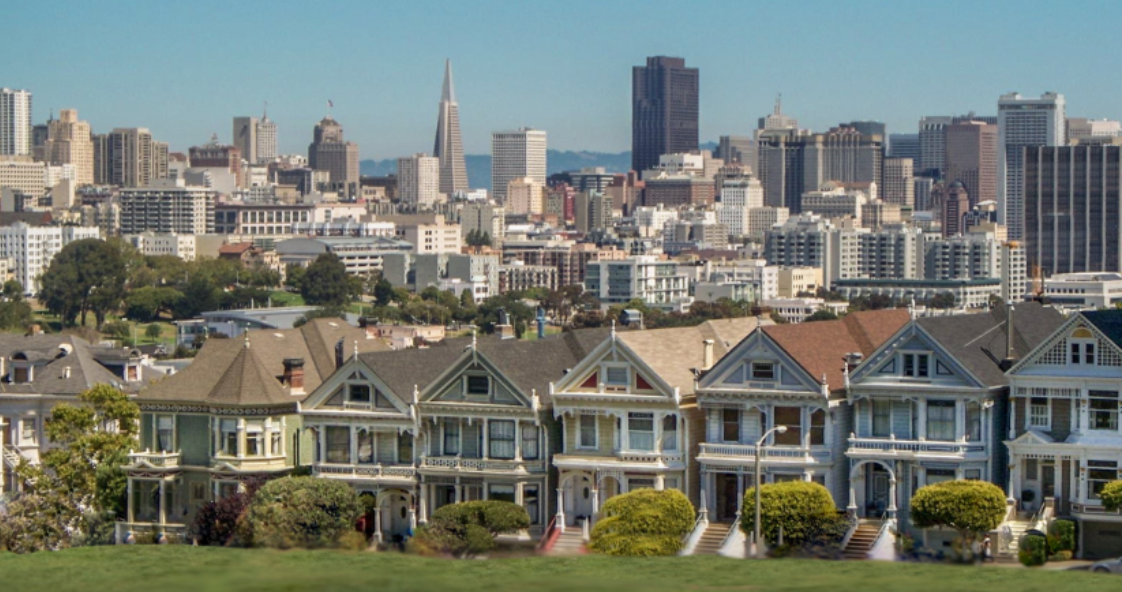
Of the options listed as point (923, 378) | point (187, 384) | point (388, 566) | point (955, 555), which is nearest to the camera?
point (388, 566)

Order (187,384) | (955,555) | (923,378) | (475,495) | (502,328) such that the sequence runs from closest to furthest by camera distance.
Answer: (955,555) < (923,378) < (475,495) < (187,384) < (502,328)

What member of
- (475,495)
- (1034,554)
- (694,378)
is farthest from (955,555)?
(475,495)

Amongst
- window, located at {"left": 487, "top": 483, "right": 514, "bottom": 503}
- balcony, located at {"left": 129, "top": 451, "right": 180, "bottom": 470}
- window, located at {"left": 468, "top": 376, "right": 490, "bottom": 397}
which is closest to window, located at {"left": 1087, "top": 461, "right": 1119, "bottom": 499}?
window, located at {"left": 487, "top": 483, "right": 514, "bottom": 503}

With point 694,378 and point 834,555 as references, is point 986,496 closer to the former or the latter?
point 834,555

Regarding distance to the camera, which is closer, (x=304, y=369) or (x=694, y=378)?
(x=694, y=378)

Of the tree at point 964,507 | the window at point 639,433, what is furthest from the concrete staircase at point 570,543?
the tree at point 964,507

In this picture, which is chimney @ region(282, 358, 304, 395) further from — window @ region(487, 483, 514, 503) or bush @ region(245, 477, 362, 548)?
window @ region(487, 483, 514, 503)

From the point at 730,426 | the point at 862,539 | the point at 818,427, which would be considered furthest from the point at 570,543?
the point at 862,539
